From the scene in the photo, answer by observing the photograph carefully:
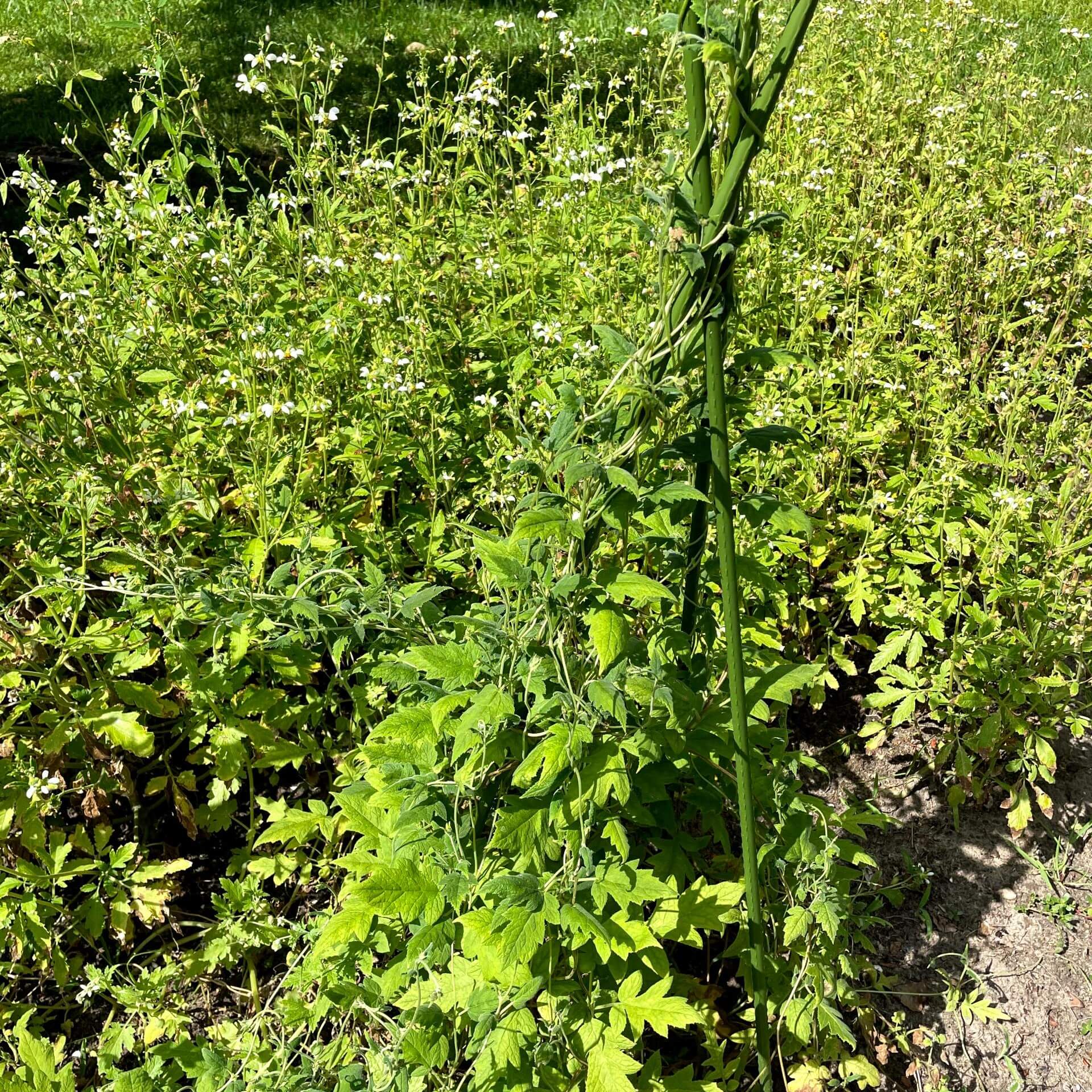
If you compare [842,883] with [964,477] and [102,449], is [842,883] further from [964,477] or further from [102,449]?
[102,449]

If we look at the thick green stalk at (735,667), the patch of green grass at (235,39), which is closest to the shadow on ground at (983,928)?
the thick green stalk at (735,667)

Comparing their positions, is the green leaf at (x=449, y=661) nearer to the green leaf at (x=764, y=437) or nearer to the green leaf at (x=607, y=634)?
the green leaf at (x=607, y=634)

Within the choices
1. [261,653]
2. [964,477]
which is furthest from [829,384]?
[261,653]

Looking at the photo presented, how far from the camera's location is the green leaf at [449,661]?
5.89 feet

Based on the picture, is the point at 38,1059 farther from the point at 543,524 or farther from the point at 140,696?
the point at 543,524

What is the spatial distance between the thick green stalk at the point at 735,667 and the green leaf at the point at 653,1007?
0.22 metres

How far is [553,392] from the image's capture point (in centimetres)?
285

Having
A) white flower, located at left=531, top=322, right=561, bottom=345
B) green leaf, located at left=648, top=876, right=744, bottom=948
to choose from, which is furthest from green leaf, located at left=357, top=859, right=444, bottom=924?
white flower, located at left=531, top=322, right=561, bottom=345

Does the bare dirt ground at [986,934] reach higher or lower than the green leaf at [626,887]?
lower

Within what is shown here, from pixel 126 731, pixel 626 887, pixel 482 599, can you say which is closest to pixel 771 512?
pixel 626 887

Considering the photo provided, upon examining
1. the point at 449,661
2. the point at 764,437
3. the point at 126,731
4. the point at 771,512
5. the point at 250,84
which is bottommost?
A: the point at 126,731

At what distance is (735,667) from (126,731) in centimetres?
139

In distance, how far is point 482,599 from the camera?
293 cm

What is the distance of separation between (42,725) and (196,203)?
160 centimetres
